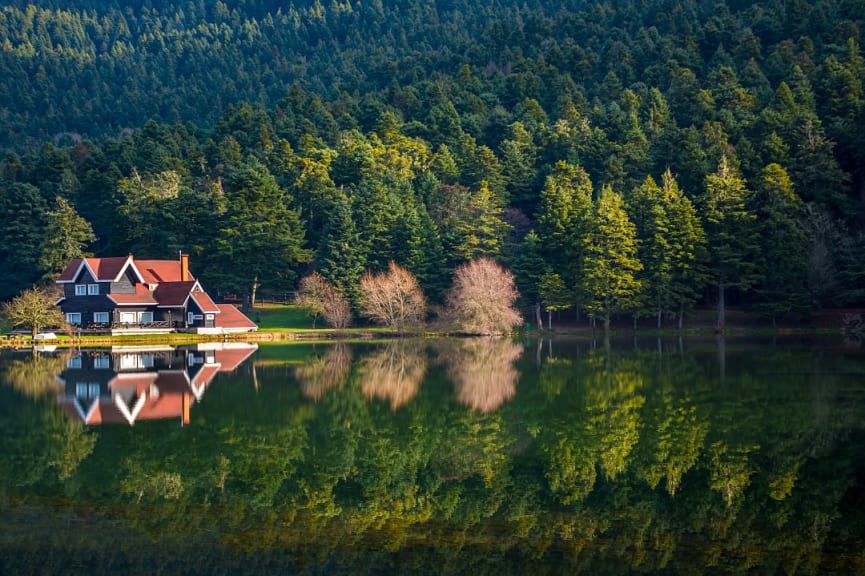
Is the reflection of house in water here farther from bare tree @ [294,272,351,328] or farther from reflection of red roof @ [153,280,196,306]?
bare tree @ [294,272,351,328]

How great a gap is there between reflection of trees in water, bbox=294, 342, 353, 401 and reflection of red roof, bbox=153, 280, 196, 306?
21796mm

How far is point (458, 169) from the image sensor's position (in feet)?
328

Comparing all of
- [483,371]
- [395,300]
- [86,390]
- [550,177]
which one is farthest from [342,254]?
[86,390]

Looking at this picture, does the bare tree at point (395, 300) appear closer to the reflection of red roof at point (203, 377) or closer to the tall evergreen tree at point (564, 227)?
the tall evergreen tree at point (564, 227)

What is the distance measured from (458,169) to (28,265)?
40.7 meters

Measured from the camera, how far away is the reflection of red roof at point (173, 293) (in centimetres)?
7250

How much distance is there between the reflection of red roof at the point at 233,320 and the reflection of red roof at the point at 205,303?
0.27m

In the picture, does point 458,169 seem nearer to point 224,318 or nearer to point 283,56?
point 224,318

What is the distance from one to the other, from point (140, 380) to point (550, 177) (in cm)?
4965

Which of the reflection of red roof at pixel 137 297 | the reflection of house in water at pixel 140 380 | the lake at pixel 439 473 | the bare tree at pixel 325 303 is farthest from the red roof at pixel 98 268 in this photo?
the lake at pixel 439 473

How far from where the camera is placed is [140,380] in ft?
126

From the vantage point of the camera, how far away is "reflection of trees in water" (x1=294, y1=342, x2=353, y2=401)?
34359 mm

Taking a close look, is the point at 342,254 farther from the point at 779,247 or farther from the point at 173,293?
the point at 779,247

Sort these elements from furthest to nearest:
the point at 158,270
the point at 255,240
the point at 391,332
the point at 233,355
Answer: the point at 255,240 < the point at 158,270 < the point at 391,332 < the point at 233,355
